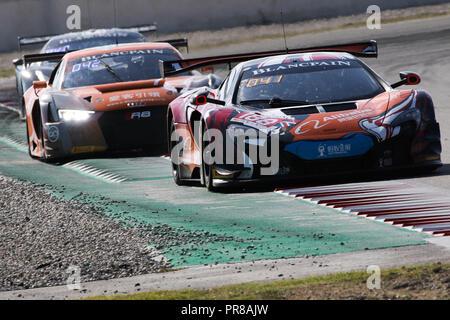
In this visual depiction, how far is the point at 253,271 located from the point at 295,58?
415 centimetres

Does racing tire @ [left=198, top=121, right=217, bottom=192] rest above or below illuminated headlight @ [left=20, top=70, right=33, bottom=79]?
above

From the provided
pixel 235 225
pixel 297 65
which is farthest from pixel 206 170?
pixel 235 225

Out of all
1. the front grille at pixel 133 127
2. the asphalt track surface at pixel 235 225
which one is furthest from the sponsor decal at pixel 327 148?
the front grille at pixel 133 127

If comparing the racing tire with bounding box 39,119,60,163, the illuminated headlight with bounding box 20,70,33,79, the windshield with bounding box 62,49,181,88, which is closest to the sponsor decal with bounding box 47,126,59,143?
the racing tire with bounding box 39,119,60,163

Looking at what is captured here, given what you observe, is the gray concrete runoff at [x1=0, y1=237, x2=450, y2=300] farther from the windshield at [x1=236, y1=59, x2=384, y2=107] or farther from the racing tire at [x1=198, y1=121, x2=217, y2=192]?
the windshield at [x1=236, y1=59, x2=384, y2=107]

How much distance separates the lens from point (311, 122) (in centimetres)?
823

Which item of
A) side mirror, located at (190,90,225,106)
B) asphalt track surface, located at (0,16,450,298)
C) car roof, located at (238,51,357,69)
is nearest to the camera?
asphalt track surface, located at (0,16,450,298)

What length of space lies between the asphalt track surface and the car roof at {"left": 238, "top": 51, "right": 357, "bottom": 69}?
1.27 m

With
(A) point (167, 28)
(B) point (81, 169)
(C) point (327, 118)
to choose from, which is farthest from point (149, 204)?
(A) point (167, 28)

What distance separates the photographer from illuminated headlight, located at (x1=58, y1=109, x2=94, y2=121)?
11539 mm

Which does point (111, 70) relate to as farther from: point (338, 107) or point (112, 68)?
point (338, 107)

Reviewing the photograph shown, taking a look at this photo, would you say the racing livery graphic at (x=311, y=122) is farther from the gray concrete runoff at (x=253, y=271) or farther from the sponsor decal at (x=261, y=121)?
the gray concrete runoff at (x=253, y=271)

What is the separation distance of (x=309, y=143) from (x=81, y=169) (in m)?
3.96

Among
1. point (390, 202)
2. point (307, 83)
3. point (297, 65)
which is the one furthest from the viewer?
point (297, 65)
